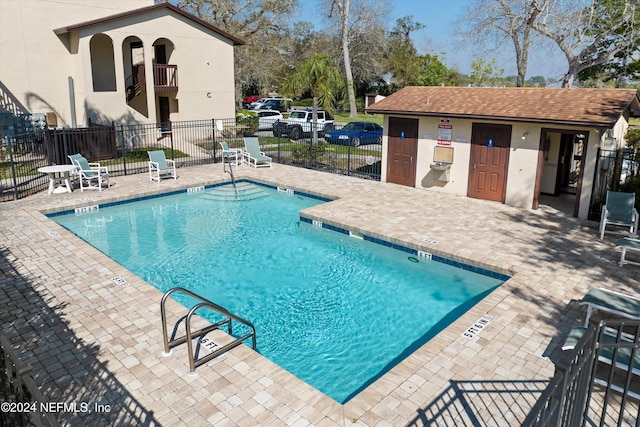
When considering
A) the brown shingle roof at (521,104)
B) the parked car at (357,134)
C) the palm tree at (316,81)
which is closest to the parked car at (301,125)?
the parked car at (357,134)

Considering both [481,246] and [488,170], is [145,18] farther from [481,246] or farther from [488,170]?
[481,246]

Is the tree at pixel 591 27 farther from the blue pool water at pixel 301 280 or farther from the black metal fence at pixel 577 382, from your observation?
the black metal fence at pixel 577 382

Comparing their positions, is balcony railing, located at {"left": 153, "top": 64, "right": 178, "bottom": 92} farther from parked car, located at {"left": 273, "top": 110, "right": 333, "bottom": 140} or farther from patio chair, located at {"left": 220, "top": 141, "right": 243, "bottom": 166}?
patio chair, located at {"left": 220, "top": 141, "right": 243, "bottom": 166}

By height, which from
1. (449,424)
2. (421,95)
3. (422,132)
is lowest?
(449,424)

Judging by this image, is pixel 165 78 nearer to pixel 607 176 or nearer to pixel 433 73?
pixel 607 176

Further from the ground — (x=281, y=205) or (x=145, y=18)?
(x=145, y=18)

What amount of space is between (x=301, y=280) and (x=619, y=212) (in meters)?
7.43

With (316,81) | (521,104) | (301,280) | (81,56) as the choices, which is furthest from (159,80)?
(301,280)

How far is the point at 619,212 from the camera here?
11039 mm

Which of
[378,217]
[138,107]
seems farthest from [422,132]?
[138,107]

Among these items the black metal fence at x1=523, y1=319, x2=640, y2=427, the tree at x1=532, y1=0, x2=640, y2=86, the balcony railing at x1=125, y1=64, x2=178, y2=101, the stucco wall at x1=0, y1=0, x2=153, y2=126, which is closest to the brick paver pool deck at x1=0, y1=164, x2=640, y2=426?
the black metal fence at x1=523, y1=319, x2=640, y2=427

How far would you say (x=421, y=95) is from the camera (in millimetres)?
16109

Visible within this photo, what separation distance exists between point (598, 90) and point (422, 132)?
4899 millimetres

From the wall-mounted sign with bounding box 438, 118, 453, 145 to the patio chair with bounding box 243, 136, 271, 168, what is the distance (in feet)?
23.9
